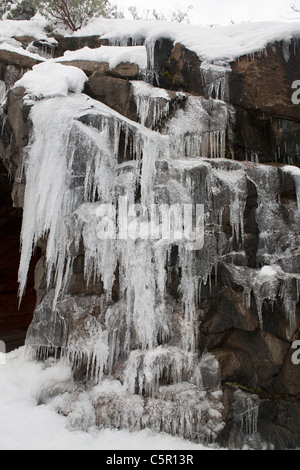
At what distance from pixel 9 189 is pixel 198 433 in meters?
9.43

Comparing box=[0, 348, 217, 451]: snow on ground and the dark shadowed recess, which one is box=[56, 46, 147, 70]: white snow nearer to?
the dark shadowed recess

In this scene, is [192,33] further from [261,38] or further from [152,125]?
[152,125]

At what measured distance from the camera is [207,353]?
514 cm

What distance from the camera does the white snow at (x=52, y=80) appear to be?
250 inches

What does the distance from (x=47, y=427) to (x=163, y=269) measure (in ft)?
8.41

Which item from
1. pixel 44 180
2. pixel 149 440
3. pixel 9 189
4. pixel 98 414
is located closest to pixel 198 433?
pixel 149 440

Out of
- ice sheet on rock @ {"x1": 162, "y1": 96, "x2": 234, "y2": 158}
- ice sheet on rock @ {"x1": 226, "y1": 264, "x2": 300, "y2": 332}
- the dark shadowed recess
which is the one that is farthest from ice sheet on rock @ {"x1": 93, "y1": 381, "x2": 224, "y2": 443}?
the dark shadowed recess

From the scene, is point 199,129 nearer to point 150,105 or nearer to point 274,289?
point 150,105

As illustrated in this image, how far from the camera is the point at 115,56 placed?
7582 millimetres

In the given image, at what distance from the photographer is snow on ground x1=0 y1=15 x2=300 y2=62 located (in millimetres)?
7223

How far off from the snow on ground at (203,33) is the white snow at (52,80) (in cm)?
222

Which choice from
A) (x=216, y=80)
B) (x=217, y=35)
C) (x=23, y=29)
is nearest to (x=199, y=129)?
(x=216, y=80)

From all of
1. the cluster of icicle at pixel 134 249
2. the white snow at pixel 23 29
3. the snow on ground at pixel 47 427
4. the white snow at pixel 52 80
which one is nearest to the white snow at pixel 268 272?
the cluster of icicle at pixel 134 249

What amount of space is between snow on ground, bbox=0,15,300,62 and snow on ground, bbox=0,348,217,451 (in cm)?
677
